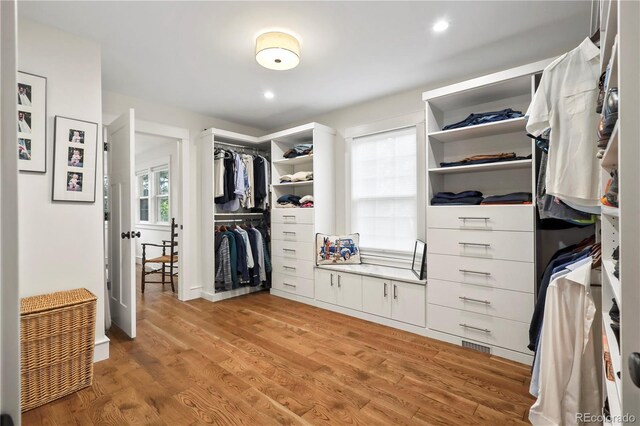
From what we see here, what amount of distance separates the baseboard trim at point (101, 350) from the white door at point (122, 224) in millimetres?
331

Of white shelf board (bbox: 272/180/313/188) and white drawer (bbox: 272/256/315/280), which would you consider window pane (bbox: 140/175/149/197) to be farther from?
white drawer (bbox: 272/256/315/280)

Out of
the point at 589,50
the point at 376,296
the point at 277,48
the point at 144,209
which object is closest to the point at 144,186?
the point at 144,209

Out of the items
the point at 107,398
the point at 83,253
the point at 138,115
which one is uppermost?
the point at 138,115

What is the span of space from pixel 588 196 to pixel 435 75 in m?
1.89

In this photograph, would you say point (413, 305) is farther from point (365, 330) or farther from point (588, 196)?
point (588, 196)

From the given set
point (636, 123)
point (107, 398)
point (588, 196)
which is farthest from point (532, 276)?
point (107, 398)

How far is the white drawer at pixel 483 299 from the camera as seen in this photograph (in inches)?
87.7

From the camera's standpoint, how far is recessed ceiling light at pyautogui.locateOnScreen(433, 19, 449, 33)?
2107 mm

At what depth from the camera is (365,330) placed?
9.30 feet

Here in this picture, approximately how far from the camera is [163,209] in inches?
242

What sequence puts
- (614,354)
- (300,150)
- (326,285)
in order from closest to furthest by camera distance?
1. (614,354)
2. (326,285)
3. (300,150)

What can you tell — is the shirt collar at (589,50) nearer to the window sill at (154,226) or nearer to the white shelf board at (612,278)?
the white shelf board at (612,278)

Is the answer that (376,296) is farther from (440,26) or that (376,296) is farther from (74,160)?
(74,160)

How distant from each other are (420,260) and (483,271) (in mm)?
601
